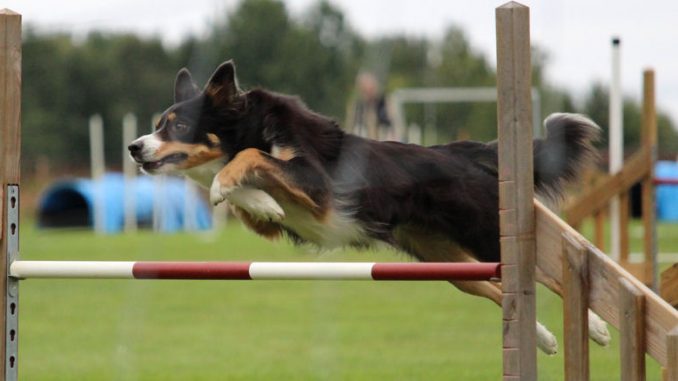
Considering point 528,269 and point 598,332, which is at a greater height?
point 528,269

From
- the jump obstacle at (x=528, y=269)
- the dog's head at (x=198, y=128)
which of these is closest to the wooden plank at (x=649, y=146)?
the dog's head at (x=198, y=128)

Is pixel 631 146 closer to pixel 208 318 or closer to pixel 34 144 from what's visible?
pixel 34 144

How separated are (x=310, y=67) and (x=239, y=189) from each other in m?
5.95

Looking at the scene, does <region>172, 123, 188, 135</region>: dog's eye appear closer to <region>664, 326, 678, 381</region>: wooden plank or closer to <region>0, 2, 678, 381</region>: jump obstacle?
<region>0, 2, 678, 381</region>: jump obstacle

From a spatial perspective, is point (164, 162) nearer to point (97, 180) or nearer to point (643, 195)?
point (643, 195)

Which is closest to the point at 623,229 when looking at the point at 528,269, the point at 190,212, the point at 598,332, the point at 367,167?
the point at 598,332

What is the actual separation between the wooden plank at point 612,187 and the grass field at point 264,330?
40.8 inches

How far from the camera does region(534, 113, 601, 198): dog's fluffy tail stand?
15.7ft

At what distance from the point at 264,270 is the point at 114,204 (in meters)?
22.3

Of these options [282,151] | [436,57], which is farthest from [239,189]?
[436,57]

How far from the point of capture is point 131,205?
80.1 feet

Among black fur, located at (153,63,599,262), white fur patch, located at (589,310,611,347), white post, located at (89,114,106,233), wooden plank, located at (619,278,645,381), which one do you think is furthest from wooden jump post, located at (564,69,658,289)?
white post, located at (89,114,106,233)

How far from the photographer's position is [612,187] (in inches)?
331

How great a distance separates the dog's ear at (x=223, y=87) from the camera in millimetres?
4430
